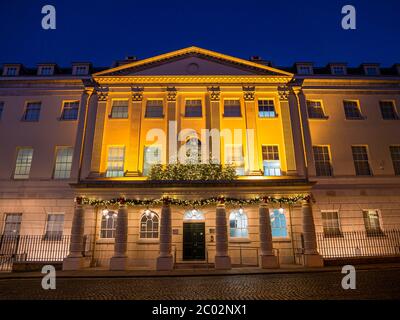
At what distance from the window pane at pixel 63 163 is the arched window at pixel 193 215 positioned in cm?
902

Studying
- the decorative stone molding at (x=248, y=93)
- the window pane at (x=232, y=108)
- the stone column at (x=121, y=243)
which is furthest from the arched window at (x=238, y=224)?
the decorative stone molding at (x=248, y=93)

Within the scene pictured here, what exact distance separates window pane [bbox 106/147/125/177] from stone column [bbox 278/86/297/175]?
11813 millimetres

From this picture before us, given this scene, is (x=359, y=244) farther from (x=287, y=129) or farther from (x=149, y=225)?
(x=149, y=225)

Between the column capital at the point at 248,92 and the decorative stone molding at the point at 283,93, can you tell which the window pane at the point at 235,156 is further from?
the decorative stone molding at the point at 283,93

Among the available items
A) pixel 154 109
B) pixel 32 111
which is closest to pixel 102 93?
pixel 154 109

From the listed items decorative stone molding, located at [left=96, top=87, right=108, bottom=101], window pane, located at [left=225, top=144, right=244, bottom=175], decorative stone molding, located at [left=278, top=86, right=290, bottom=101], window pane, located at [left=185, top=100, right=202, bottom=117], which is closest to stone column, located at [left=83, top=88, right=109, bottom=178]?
decorative stone molding, located at [left=96, top=87, right=108, bottom=101]

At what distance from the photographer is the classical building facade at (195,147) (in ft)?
54.0

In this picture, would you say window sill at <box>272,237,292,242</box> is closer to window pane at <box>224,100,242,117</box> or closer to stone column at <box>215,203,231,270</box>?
stone column at <box>215,203,231,270</box>

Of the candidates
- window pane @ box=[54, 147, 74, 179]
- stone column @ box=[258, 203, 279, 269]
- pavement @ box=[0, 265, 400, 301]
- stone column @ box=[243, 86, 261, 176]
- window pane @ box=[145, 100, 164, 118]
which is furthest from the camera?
window pane @ box=[145, 100, 164, 118]

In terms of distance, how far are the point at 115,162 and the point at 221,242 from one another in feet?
31.5

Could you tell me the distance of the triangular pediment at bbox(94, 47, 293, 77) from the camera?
2112cm

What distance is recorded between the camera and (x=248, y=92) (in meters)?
20.9
